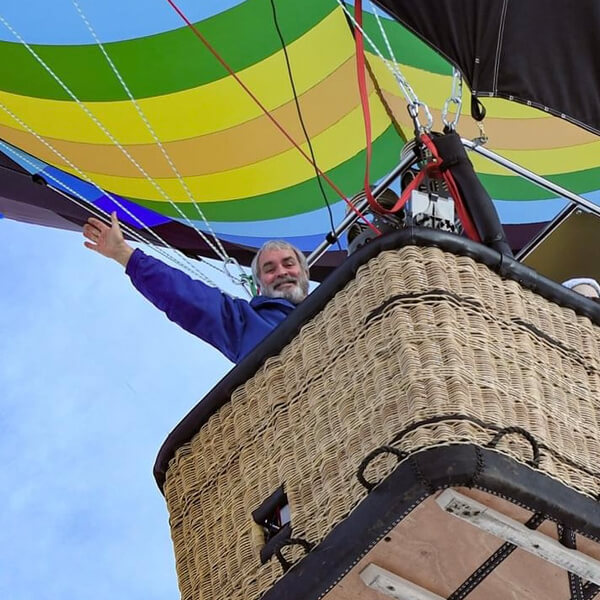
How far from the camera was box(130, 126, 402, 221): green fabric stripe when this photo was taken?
15.1 ft

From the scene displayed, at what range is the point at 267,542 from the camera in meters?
1.83

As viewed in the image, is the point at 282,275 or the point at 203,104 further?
the point at 203,104

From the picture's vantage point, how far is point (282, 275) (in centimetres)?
308

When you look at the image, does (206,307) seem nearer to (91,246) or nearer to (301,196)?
(91,246)

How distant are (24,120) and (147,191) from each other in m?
0.43

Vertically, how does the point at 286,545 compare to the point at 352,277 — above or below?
below

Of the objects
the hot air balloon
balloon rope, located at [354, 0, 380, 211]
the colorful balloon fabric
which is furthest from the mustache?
the colorful balloon fabric

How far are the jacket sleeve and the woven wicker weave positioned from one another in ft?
2.07

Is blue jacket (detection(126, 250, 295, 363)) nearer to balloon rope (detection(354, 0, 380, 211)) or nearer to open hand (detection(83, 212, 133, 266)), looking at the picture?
open hand (detection(83, 212, 133, 266))

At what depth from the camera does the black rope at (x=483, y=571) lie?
1770 millimetres

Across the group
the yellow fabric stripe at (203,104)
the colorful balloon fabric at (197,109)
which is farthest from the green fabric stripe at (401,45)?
the yellow fabric stripe at (203,104)

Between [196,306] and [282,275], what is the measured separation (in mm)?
Answer: 468

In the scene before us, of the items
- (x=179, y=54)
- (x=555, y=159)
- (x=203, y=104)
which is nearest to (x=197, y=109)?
(x=203, y=104)

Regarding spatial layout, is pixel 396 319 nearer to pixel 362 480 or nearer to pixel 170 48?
pixel 362 480
